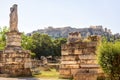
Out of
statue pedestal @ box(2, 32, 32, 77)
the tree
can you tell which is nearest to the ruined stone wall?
the tree

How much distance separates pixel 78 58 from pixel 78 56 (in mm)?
113

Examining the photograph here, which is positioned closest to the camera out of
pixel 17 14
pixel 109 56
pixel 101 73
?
pixel 109 56

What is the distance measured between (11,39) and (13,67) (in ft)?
6.83

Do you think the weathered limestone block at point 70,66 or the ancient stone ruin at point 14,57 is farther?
the ancient stone ruin at point 14,57

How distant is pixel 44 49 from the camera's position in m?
72.2

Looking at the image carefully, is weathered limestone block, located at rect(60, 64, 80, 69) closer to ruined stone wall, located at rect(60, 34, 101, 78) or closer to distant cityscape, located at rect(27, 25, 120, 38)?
ruined stone wall, located at rect(60, 34, 101, 78)

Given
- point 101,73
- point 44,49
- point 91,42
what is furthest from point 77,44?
point 44,49

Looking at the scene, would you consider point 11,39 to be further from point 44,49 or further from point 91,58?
point 44,49

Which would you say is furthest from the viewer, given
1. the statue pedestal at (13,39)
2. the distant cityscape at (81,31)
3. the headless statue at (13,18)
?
the distant cityscape at (81,31)

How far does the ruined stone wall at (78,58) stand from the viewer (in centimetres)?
1554

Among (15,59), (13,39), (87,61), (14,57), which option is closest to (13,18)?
(13,39)

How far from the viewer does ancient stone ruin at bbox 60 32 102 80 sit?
15547 mm

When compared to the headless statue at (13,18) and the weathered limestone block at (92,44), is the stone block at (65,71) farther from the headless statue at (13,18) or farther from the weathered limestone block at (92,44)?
the headless statue at (13,18)

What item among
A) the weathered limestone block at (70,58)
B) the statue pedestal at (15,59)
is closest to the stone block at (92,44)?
the weathered limestone block at (70,58)
